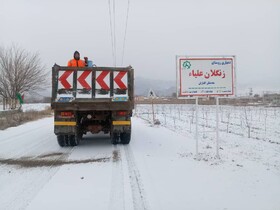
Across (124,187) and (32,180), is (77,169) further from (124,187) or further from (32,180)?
(124,187)

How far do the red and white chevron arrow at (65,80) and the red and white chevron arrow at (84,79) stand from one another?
248 mm

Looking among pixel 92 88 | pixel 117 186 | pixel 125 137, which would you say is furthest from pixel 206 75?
pixel 117 186

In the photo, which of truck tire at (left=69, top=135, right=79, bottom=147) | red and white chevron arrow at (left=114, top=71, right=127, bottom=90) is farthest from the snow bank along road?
red and white chevron arrow at (left=114, top=71, right=127, bottom=90)

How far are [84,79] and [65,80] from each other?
59 centimetres

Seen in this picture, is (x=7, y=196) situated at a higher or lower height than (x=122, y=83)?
lower

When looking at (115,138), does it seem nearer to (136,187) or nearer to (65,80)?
(65,80)

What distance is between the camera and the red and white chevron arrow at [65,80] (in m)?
9.93

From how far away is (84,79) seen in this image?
33.1 ft

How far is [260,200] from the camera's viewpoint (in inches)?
198

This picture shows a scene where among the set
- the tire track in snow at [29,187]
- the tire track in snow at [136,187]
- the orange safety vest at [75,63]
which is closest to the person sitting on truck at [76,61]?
the orange safety vest at [75,63]

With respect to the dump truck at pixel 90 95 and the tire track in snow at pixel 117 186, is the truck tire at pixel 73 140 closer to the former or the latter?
the dump truck at pixel 90 95

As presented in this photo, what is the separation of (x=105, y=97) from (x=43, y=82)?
31.4 m

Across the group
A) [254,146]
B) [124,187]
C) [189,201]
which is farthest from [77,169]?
[254,146]

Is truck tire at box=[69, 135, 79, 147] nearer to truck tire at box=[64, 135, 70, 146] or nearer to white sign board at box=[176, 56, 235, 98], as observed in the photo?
truck tire at box=[64, 135, 70, 146]
